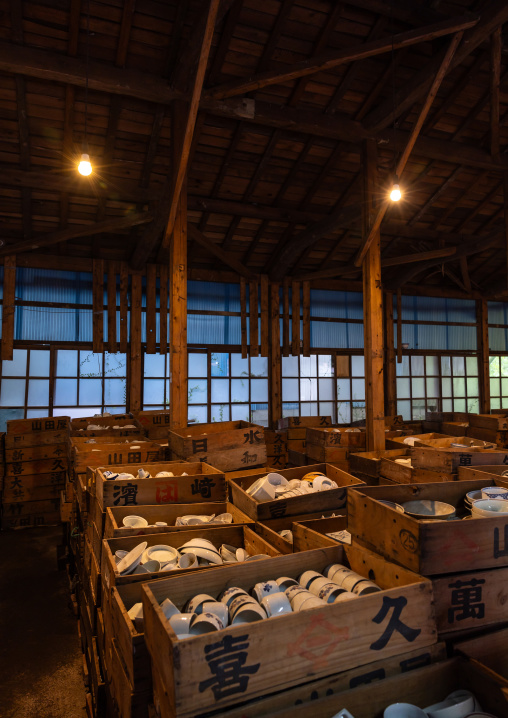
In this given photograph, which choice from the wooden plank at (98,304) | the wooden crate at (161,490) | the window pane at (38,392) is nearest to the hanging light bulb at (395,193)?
the wooden crate at (161,490)

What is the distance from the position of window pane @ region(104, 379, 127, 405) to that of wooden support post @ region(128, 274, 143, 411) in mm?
149

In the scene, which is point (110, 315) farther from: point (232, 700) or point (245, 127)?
point (232, 700)

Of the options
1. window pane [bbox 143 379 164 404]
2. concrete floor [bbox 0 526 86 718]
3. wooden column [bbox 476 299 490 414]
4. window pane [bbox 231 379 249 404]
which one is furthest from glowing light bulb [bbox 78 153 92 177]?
wooden column [bbox 476 299 490 414]

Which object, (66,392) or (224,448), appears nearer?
(224,448)

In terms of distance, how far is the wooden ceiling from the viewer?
5051 millimetres

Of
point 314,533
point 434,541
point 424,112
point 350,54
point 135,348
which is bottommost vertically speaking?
point 314,533

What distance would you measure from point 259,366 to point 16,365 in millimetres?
4664

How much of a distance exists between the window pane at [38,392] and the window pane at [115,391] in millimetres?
1014

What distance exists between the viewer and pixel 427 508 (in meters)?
2.52

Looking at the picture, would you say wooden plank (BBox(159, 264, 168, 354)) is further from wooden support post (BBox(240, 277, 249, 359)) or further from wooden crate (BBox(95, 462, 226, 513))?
wooden crate (BBox(95, 462, 226, 513))

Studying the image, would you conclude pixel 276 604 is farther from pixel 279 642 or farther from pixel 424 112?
pixel 424 112

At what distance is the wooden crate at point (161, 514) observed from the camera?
2.53 m

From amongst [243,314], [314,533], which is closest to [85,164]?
[314,533]

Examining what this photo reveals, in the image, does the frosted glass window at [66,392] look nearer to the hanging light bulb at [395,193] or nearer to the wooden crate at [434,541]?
the hanging light bulb at [395,193]
